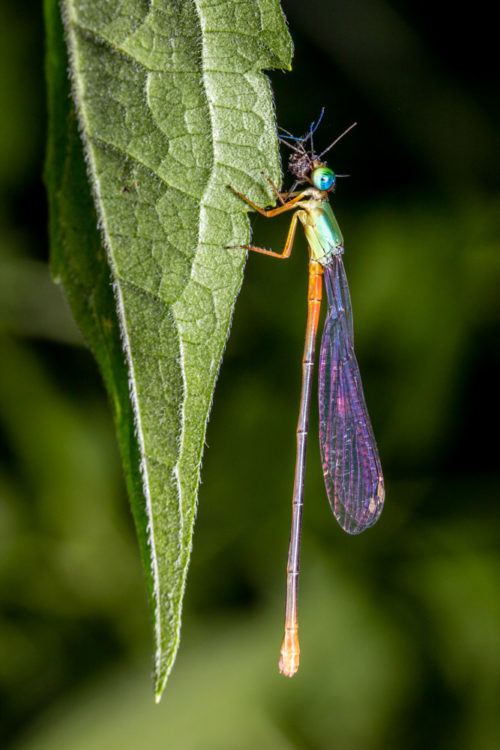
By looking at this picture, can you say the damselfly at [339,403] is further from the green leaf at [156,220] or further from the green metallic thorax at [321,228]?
the green leaf at [156,220]

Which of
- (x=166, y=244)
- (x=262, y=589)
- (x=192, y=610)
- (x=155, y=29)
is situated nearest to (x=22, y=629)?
(x=192, y=610)

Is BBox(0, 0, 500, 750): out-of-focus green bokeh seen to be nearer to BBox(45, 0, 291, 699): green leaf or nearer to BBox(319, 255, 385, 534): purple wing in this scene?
BBox(319, 255, 385, 534): purple wing

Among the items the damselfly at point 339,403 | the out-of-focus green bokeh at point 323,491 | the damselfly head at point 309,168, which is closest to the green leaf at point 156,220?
the damselfly head at point 309,168

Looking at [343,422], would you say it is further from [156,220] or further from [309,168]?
[156,220]

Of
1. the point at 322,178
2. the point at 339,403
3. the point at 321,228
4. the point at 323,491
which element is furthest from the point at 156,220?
the point at 323,491

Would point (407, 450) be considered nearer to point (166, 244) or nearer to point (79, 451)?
point (79, 451)

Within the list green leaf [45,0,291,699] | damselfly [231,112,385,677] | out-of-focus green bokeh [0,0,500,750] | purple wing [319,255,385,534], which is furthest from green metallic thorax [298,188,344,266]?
green leaf [45,0,291,699]
